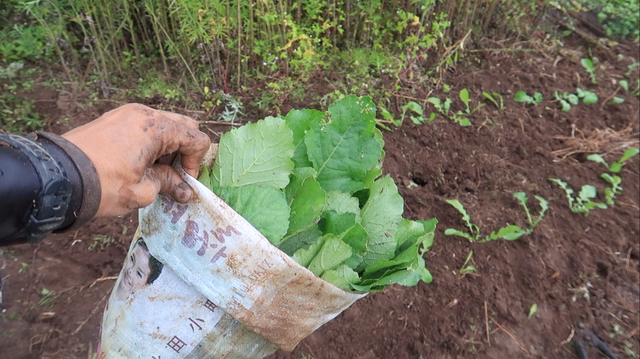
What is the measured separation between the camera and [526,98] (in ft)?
9.93

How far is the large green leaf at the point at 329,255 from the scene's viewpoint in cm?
99

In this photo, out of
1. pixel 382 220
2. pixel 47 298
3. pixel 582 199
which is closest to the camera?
pixel 382 220

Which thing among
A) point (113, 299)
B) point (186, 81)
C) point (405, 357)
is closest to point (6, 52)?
point (186, 81)

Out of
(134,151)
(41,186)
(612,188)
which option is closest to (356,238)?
(134,151)

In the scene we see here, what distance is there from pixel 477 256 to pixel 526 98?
4.93 feet

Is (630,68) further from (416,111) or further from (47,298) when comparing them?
(47,298)

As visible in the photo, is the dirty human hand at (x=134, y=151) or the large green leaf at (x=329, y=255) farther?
the large green leaf at (x=329, y=255)

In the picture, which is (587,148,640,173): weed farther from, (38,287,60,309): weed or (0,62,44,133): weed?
(0,62,44,133): weed

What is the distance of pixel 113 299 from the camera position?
1.13 meters

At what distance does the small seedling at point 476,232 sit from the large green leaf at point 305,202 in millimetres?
1208

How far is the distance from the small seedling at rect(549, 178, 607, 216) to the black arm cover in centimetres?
250

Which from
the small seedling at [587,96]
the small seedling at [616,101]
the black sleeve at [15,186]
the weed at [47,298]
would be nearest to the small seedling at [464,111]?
the small seedling at [587,96]

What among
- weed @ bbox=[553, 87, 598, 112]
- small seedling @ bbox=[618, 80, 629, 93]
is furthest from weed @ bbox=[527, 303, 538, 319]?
small seedling @ bbox=[618, 80, 629, 93]

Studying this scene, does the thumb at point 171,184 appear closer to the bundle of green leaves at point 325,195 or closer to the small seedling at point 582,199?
the bundle of green leaves at point 325,195
